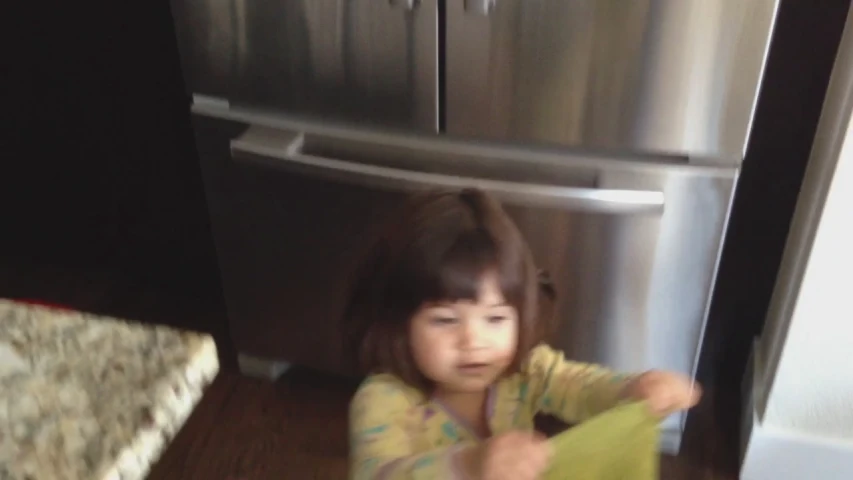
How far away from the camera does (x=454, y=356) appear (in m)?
0.78

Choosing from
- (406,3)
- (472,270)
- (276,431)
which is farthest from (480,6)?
(276,431)

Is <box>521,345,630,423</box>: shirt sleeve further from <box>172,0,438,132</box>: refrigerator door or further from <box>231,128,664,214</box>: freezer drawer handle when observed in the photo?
<box>172,0,438,132</box>: refrigerator door

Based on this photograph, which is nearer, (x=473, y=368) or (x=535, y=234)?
(x=473, y=368)

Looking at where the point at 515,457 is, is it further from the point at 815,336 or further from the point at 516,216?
the point at 815,336

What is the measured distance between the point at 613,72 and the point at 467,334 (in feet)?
1.56

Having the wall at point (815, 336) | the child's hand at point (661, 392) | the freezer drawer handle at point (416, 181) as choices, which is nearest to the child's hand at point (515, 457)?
the child's hand at point (661, 392)

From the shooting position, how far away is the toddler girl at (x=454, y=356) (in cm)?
78

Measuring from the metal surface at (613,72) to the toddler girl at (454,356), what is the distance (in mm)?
303

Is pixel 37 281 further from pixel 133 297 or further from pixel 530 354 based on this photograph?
pixel 530 354

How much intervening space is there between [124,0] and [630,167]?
801 mm

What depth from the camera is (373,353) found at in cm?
88

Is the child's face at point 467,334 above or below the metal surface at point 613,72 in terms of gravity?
below

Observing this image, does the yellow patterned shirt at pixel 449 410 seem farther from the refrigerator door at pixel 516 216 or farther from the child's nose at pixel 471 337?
the refrigerator door at pixel 516 216

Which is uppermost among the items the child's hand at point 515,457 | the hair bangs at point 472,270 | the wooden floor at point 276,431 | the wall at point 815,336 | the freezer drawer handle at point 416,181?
the hair bangs at point 472,270
